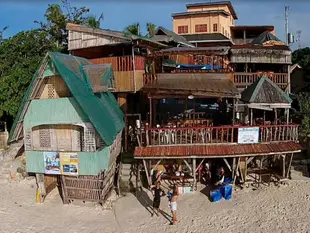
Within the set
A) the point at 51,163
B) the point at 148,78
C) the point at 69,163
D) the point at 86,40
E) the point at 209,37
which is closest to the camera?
the point at 69,163

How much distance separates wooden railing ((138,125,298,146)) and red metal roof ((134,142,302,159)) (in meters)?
0.30

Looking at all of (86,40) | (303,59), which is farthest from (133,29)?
(303,59)

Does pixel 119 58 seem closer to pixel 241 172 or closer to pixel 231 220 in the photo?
pixel 241 172

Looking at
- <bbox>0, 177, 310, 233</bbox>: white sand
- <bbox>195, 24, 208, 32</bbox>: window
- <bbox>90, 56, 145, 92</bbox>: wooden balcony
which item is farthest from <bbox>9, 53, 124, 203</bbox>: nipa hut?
<bbox>195, 24, 208, 32</bbox>: window

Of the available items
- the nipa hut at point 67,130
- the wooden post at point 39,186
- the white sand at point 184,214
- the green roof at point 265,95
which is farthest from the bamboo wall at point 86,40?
the white sand at point 184,214

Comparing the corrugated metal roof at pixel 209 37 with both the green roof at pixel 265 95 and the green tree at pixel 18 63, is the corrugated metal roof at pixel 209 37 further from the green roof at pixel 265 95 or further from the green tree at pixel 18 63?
the green roof at pixel 265 95

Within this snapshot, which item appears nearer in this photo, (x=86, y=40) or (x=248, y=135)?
(x=248, y=135)

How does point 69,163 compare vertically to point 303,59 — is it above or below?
below

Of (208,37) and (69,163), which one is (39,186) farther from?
(208,37)

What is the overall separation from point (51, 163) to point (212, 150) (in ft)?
26.3

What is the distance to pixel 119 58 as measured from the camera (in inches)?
802

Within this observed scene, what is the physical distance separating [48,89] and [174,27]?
88.1 ft

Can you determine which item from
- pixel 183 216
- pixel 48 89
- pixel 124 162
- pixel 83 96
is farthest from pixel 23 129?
pixel 183 216

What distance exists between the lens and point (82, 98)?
606 inches
